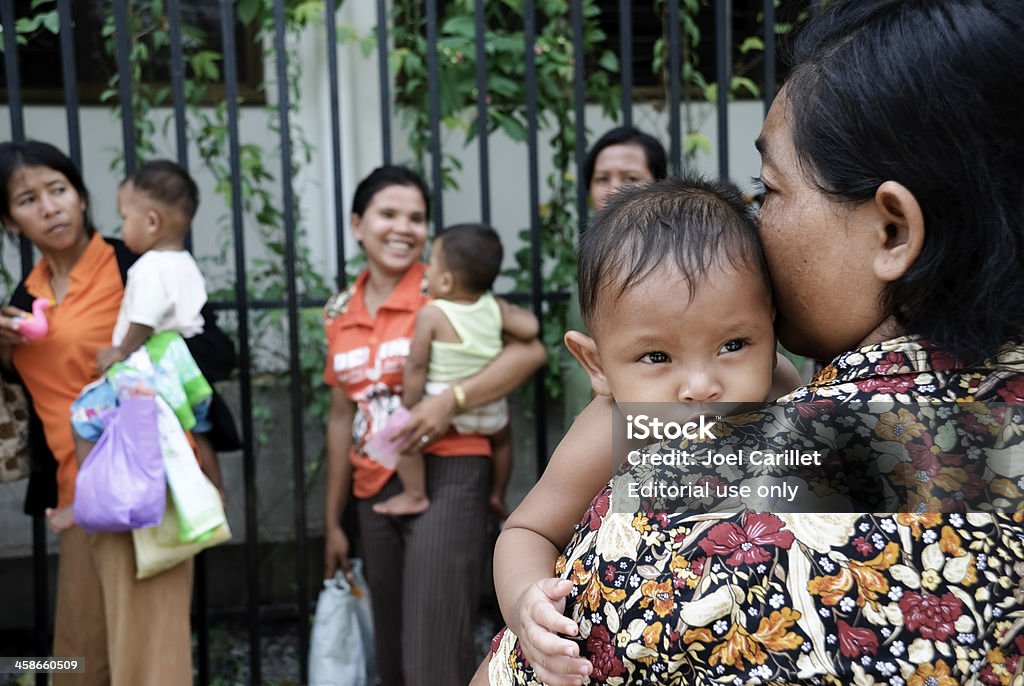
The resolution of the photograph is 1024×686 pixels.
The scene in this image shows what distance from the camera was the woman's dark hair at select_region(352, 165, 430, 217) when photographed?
3176 mm

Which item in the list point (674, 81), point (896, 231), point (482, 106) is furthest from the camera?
point (674, 81)

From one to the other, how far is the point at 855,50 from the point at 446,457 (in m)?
2.07

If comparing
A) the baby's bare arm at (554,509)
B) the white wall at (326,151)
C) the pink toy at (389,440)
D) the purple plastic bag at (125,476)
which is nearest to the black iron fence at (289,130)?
the pink toy at (389,440)

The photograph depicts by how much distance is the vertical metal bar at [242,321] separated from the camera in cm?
313

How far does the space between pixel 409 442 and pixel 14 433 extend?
1167 millimetres

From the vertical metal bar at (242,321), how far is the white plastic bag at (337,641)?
0.75 feet

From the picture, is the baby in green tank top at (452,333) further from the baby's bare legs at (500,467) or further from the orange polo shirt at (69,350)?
the orange polo shirt at (69,350)

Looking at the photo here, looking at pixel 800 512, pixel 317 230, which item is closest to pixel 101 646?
pixel 317 230

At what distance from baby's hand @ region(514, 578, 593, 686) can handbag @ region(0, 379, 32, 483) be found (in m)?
2.30

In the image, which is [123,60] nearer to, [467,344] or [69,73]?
[69,73]

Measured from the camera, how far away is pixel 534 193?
10.9 feet

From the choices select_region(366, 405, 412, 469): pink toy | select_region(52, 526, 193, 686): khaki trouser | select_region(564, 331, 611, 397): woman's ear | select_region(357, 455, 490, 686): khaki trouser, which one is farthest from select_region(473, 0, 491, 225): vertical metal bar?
select_region(564, 331, 611, 397): woman's ear

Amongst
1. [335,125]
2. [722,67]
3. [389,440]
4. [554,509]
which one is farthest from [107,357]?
[722,67]

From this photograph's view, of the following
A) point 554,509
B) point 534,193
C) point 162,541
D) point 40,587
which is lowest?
point 40,587
